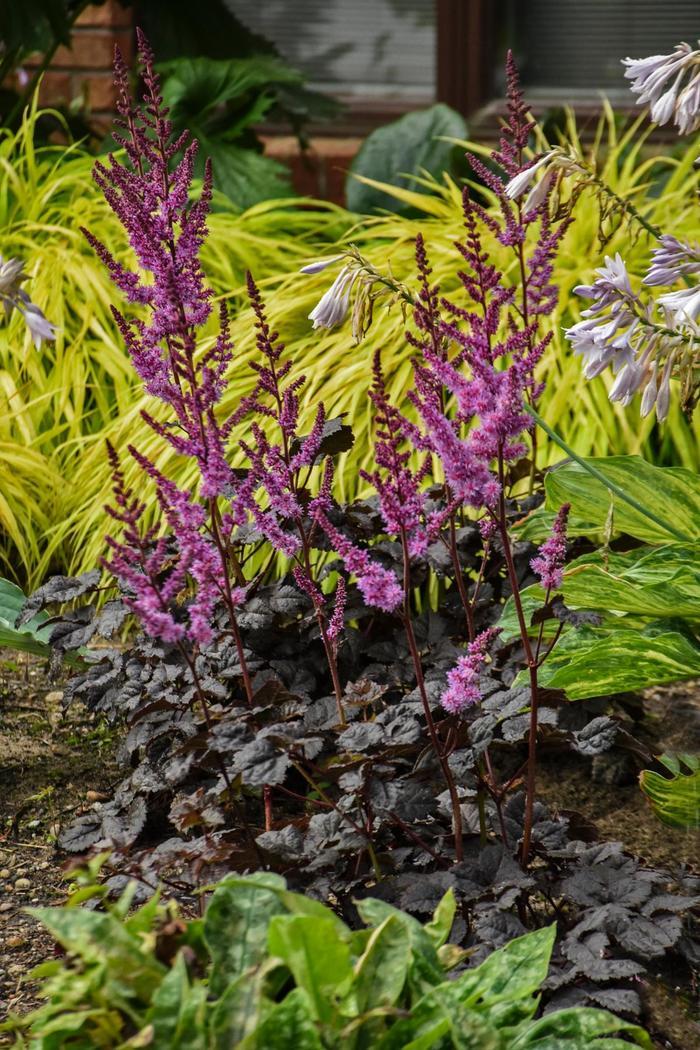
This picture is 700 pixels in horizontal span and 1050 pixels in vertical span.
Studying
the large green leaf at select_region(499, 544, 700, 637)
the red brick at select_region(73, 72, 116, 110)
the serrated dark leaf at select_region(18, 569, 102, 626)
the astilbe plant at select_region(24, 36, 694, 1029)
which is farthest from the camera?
the red brick at select_region(73, 72, 116, 110)

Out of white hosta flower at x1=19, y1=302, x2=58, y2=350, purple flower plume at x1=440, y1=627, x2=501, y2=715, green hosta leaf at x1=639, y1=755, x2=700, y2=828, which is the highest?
white hosta flower at x1=19, y1=302, x2=58, y2=350

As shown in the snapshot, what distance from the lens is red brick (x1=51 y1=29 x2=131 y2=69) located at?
4.56 metres

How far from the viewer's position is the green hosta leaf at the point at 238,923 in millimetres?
1167

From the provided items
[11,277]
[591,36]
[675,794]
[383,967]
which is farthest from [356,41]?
[383,967]

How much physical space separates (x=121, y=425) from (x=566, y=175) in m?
1.39

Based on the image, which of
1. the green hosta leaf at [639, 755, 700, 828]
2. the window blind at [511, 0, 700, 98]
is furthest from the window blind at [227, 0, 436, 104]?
the green hosta leaf at [639, 755, 700, 828]

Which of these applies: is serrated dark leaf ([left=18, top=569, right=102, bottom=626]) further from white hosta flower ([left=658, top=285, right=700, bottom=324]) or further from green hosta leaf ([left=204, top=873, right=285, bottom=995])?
white hosta flower ([left=658, top=285, right=700, bottom=324])

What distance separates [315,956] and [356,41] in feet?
14.7

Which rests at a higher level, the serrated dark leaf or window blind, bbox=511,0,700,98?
window blind, bbox=511,0,700,98

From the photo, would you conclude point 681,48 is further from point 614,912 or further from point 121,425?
point 121,425

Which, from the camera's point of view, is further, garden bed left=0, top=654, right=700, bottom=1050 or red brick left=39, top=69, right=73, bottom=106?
red brick left=39, top=69, right=73, bottom=106

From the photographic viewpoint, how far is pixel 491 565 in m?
2.05

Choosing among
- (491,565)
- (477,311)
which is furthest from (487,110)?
(491,565)

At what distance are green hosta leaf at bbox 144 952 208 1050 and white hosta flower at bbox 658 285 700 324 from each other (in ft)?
3.23
